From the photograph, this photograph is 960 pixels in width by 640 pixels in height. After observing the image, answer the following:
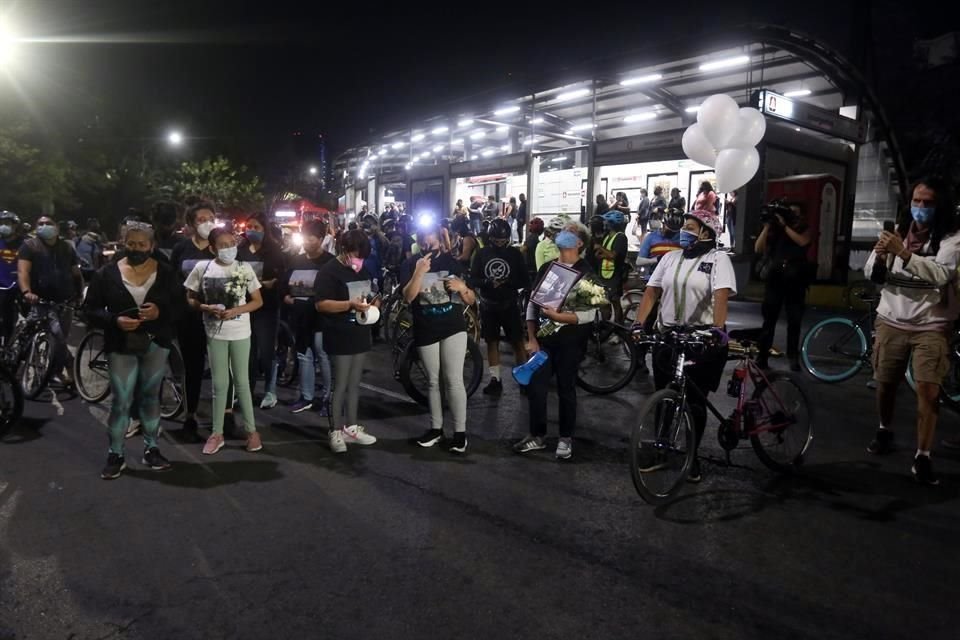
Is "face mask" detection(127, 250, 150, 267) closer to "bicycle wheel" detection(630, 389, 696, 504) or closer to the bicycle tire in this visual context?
the bicycle tire

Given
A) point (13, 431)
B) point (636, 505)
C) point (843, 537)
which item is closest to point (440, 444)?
point (636, 505)

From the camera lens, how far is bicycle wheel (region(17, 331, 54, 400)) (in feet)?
23.1

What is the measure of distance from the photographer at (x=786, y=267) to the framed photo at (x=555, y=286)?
4365 mm

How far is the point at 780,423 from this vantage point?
490 centimetres

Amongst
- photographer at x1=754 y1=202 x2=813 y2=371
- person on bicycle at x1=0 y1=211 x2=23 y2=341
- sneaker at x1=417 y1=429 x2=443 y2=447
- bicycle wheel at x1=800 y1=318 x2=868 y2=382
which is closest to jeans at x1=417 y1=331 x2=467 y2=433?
sneaker at x1=417 y1=429 x2=443 y2=447

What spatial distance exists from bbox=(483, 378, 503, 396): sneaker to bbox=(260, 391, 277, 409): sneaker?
7.65ft

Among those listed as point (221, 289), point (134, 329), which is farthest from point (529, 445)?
point (134, 329)

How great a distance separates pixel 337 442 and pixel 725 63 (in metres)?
16.6

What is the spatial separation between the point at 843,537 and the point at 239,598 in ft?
11.7

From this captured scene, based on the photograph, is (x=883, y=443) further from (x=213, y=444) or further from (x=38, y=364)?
(x=38, y=364)

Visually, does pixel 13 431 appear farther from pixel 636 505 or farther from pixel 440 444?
pixel 636 505

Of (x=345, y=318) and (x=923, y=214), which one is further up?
(x=923, y=214)

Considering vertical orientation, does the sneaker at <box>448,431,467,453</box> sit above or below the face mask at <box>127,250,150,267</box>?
below

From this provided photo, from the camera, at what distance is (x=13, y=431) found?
601 cm
